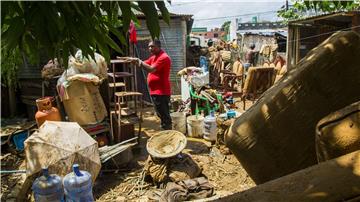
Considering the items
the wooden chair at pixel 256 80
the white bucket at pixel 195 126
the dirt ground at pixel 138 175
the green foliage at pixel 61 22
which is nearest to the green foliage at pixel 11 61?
the green foliage at pixel 61 22

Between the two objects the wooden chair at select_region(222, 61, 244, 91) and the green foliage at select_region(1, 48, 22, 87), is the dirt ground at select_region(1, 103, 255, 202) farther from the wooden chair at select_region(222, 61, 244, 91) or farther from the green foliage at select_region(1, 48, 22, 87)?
the wooden chair at select_region(222, 61, 244, 91)

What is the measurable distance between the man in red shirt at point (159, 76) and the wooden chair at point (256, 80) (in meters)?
3.64

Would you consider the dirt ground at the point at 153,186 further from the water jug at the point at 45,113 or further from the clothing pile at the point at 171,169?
the water jug at the point at 45,113

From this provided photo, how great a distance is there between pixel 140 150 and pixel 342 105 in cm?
496

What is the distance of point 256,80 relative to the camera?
993 centimetres

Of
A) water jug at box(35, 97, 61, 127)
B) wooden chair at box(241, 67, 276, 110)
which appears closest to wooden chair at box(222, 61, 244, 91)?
wooden chair at box(241, 67, 276, 110)

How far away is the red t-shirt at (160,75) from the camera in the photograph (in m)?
6.50

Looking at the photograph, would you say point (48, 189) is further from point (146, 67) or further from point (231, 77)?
point (231, 77)

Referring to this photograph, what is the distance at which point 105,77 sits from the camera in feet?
20.7

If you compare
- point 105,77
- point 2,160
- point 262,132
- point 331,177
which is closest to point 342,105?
point 262,132

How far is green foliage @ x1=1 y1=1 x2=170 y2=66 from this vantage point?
108 centimetres

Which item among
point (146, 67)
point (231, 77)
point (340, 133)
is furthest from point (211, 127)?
point (231, 77)

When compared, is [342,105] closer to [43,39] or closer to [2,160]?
[43,39]

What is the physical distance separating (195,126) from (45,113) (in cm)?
294
